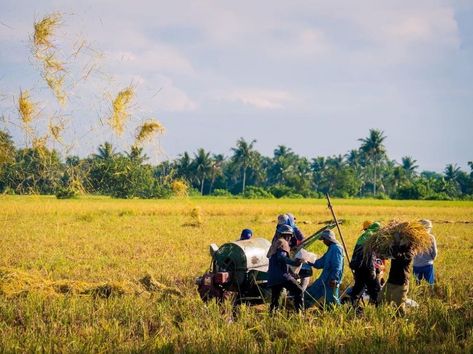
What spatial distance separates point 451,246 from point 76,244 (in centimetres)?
1055

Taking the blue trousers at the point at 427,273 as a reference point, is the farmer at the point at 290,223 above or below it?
above

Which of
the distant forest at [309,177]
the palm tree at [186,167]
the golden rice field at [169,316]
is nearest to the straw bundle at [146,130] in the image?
the golden rice field at [169,316]

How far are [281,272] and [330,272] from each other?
601mm

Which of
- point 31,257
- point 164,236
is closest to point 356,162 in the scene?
point 164,236

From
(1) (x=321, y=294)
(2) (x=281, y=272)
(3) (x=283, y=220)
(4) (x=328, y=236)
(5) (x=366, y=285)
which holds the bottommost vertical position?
(1) (x=321, y=294)

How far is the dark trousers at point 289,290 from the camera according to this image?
21.5ft

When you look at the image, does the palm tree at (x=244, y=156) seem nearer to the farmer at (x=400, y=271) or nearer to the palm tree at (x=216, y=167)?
the palm tree at (x=216, y=167)

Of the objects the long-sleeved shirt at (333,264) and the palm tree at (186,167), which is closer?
the long-sleeved shirt at (333,264)

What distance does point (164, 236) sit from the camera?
17.6 metres

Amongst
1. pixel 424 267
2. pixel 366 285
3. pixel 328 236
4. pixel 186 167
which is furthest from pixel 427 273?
pixel 186 167

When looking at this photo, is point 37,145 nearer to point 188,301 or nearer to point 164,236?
point 188,301

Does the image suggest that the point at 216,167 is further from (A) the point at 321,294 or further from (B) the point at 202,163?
(A) the point at 321,294

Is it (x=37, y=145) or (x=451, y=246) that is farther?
(x=451, y=246)

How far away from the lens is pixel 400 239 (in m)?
6.53
